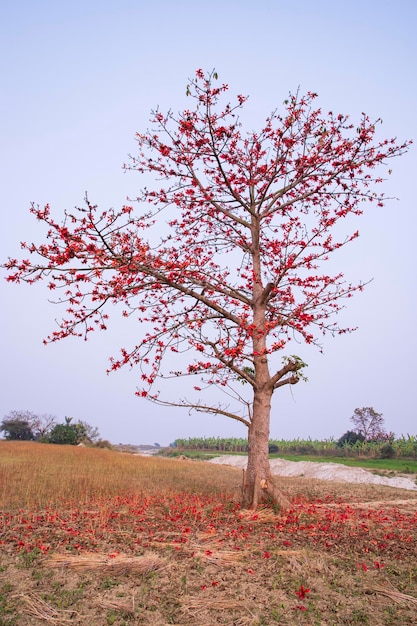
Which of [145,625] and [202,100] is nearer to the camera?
[145,625]

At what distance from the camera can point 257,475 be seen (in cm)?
998

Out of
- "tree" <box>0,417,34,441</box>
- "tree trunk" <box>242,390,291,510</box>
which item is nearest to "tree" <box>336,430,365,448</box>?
"tree" <box>0,417,34,441</box>

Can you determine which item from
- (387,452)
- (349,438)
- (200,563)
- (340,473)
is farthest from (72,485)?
(349,438)

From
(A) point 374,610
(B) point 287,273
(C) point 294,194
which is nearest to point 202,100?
(C) point 294,194

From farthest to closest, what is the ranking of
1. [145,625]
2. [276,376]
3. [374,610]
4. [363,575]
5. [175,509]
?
1. [276,376]
2. [175,509]
3. [363,575]
4. [374,610]
5. [145,625]

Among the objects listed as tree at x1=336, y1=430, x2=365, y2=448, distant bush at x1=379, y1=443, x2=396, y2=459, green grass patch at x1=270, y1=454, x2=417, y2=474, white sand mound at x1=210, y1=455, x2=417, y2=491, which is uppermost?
tree at x1=336, y1=430, x2=365, y2=448

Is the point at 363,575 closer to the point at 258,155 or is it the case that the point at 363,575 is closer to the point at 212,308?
the point at 212,308

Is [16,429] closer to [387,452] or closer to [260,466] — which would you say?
[387,452]

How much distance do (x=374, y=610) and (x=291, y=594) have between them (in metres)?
0.91

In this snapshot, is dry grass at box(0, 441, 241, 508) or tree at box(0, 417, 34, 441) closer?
dry grass at box(0, 441, 241, 508)

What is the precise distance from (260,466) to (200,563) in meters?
4.08

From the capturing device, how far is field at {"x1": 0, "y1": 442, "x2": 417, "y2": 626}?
4.92 m

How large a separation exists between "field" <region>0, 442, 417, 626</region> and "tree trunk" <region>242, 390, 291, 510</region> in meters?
0.32

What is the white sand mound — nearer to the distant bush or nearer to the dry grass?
the dry grass
